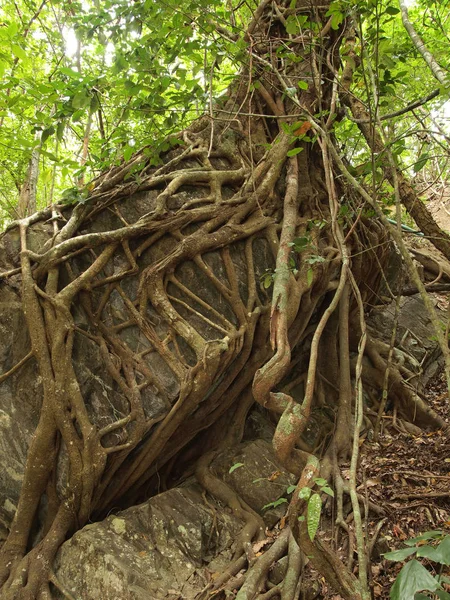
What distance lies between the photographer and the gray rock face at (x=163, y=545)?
3.03 metres

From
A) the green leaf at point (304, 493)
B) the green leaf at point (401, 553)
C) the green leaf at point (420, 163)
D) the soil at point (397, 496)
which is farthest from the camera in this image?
the green leaf at point (420, 163)

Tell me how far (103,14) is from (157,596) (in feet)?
14.0

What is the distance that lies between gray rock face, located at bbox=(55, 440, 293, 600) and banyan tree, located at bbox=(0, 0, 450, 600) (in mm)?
156

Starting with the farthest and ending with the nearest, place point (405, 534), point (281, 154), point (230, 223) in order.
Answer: point (281, 154)
point (230, 223)
point (405, 534)

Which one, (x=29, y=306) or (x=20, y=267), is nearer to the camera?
(x=29, y=306)

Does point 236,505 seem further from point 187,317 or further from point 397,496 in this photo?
point 187,317

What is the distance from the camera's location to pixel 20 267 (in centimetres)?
386

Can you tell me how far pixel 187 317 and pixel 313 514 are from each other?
2.35 m

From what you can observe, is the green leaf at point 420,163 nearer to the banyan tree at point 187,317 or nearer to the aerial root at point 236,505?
the banyan tree at point 187,317

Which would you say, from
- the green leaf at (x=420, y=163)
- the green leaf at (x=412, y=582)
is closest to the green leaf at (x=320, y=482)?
the green leaf at (x=412, y=582)

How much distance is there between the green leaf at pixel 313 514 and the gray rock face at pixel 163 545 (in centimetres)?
157

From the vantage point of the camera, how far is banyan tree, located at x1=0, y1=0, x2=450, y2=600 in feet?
11.0

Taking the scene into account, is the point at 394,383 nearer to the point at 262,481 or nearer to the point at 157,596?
the point at 262,481

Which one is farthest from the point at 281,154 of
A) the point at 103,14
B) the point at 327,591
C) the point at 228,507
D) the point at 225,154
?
the point at 327,591
